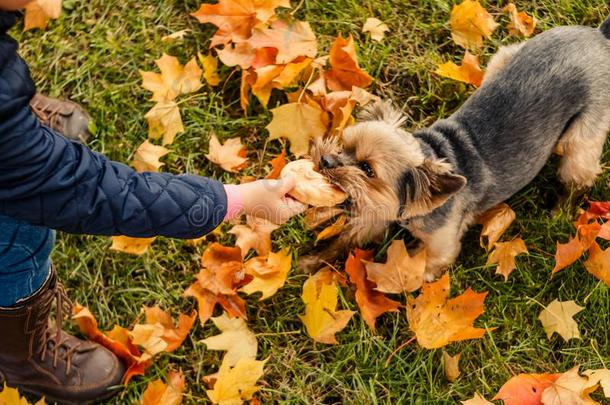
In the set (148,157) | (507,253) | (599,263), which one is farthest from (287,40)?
(599,263)

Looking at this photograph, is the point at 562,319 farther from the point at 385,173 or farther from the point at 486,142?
the point at 385,173

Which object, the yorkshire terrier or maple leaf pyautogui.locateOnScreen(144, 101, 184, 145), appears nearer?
the yorkshire terrier

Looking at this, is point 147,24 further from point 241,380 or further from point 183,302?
point 241,380

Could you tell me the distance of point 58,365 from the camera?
10.0ft

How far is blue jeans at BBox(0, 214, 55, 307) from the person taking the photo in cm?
246

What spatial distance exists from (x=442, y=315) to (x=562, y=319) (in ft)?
2.09

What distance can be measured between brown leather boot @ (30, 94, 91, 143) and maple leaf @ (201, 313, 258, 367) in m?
1.39

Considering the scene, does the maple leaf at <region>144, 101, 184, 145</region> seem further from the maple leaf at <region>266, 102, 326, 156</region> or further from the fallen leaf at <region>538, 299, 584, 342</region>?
the fallen leaf at <region>538, 299, 584, 342</region>

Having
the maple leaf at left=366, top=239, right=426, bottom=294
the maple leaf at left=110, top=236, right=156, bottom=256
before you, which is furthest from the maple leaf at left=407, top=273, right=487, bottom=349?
the maple leaf at left=110, top=236, right=156, bottom=256

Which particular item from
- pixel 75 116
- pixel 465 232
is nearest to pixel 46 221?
pixel 75 116

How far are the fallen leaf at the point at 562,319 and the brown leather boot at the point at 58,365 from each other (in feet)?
6.78

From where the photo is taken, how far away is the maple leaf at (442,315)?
2.95 m

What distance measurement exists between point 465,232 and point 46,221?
6.97 feet

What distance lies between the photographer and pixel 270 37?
3617mm
